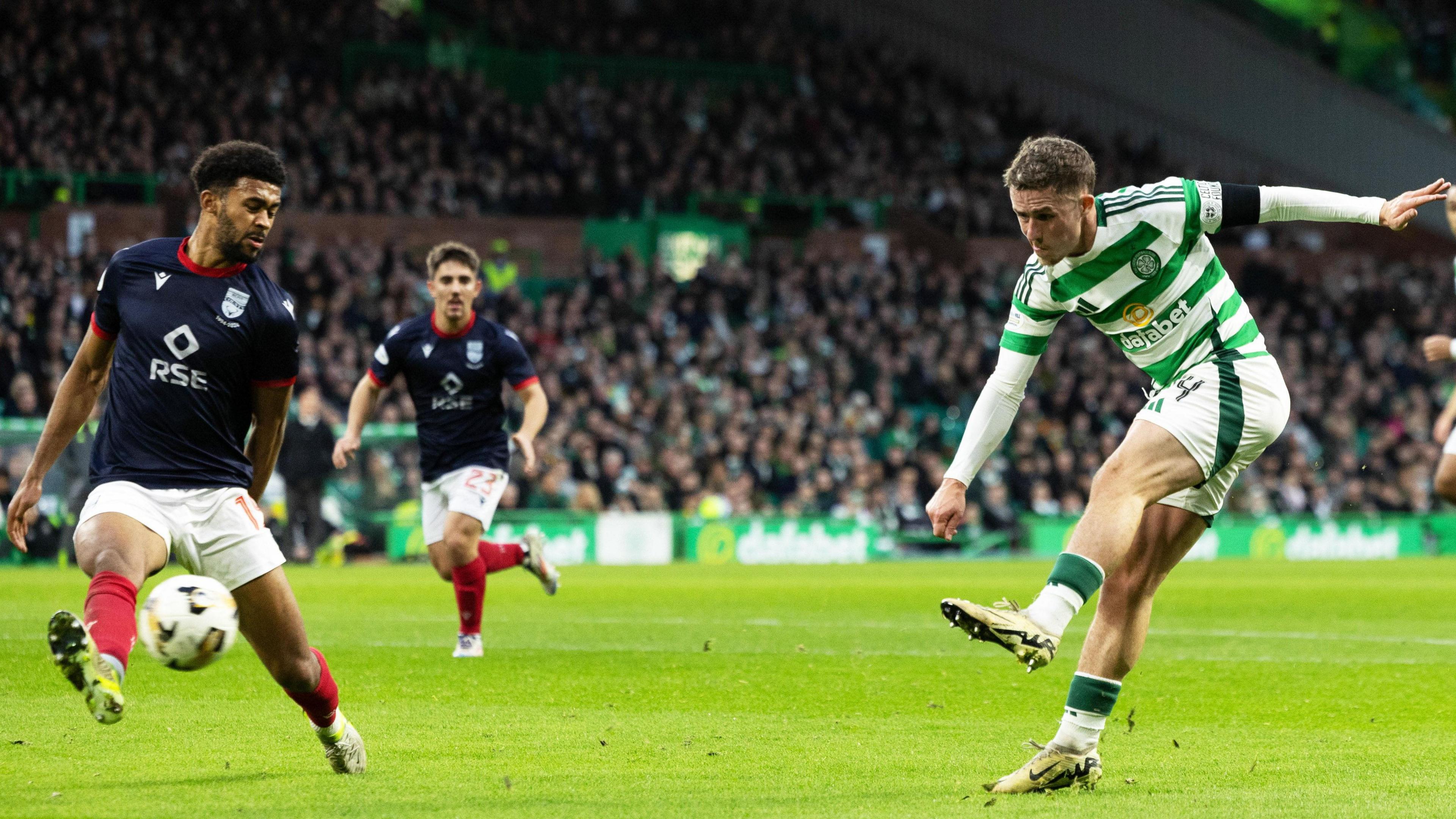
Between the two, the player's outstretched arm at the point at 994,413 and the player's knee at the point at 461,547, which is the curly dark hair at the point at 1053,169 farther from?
the player's knee at the point at 461,547

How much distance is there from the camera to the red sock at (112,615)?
5016 mm

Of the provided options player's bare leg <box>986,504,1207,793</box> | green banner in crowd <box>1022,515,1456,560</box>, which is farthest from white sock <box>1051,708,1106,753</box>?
green banner in crowd <box>1022,515,1456,560</box>

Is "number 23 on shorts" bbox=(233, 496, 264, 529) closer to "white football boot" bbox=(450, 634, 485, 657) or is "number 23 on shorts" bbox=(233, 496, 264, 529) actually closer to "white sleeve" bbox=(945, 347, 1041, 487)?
"white sleeve" bbox=(945, 347, 1041, 487)

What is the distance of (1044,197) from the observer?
5.45 m

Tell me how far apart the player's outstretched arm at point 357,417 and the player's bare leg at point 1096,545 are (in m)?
6.20

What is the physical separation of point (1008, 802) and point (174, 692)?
4.71 metres

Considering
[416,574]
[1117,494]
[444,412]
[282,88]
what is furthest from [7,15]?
[1117,494]

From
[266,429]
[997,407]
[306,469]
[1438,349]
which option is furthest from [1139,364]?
[306,469]

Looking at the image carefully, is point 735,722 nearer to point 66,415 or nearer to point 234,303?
point 234,303

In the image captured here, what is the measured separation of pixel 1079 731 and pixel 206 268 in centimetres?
339

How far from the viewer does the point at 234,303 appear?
18.6 ft

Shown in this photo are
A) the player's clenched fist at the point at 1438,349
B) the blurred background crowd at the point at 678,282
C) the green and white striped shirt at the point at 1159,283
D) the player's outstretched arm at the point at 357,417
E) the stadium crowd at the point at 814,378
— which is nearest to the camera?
the green and white striped shirt at the point at 1159,283

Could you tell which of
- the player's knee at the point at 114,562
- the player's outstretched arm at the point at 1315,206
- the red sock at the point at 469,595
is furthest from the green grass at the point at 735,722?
the player's outstretched arm at the point at 1315,206

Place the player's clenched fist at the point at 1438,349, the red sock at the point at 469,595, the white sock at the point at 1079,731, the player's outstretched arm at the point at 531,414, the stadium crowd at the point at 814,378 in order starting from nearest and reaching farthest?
the white sock at the point at 1079,731, the player's clenched fist at the point at 1438,349, the red sock at the point at 469,595, the player's outstretched arm at the point at 531,414, the stadium crowd at the point at 814,378
